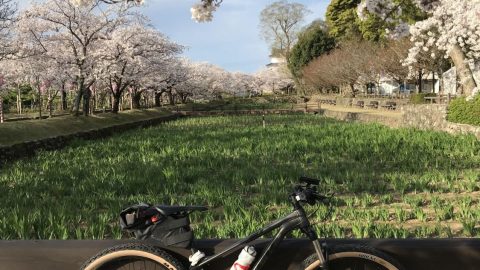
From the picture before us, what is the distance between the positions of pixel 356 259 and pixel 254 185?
5.86 meters

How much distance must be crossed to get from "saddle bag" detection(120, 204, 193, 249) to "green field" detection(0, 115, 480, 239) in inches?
42.1

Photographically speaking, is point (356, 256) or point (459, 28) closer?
point (356, 256)

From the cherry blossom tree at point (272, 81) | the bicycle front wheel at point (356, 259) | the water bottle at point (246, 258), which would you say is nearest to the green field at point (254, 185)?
the bicycle front wheel at point (356, 259)

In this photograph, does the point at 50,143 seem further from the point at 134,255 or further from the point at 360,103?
the point at 360,103

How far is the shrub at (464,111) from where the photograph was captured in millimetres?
14250

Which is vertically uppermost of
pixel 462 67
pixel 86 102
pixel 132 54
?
pixel 132 54

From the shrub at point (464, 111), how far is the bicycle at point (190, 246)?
13.2 metres

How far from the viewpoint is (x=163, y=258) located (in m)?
2.69

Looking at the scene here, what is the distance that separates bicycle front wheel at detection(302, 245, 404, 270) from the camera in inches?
103

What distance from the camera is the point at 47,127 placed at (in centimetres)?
1786

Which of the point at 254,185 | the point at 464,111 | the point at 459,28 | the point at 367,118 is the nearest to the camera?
the point at 254,185

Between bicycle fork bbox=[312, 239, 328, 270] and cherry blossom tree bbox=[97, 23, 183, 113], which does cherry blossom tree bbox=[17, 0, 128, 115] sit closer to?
cherry blossom tree bbox=[97, 23, 183, 113]

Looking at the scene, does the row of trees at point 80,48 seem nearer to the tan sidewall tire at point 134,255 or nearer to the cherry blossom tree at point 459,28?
the cherry blossom tree at point 459,28

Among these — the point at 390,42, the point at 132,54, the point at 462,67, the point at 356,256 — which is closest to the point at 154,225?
the point at 356,256
